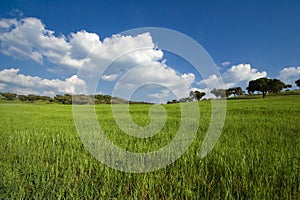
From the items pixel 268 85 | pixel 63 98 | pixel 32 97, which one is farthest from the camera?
pixel 32 97

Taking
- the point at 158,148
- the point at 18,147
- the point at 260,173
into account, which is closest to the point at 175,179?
the point at 260,173

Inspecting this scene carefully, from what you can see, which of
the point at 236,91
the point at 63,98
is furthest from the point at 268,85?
the point at 63,98

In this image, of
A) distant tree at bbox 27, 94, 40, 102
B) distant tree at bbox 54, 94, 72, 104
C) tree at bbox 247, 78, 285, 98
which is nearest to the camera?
tree at bbox 247, 78, 285, 98

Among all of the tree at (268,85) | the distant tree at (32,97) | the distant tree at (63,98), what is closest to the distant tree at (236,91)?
the tree at (268,85)

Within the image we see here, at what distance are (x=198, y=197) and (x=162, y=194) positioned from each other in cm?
44

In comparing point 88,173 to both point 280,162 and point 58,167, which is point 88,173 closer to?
point 58,167

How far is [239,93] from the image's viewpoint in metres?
94.5

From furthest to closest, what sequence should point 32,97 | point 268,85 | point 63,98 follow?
1. point 32,97
2. point 63,98
3. point 268,85

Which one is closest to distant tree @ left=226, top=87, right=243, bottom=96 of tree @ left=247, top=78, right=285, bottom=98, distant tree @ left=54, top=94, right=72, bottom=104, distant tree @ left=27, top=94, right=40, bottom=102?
tree @ left=247, top=78, right=285, bottom=98

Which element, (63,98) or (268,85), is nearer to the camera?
(268,85)

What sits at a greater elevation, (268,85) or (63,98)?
(268,85)

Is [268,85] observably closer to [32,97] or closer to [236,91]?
[236,91]

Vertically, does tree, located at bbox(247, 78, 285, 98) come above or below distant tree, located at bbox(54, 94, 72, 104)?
above

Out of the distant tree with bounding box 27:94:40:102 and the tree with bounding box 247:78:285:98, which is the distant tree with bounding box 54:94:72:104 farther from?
the tree with bounding box 247:78:285:98
